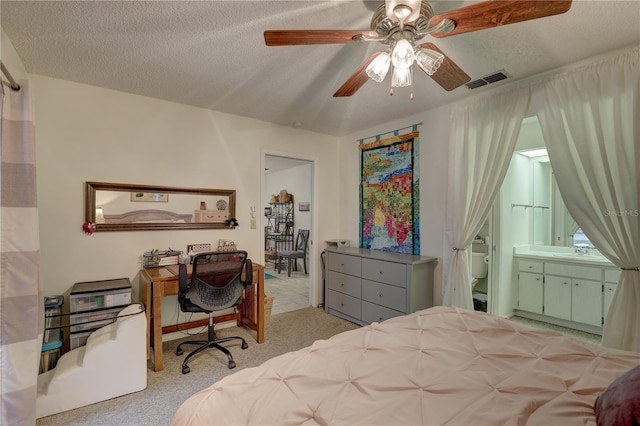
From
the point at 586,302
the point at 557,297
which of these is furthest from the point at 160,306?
the point at 586,302

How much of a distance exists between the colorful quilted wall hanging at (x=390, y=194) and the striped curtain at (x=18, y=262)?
324 centimetres

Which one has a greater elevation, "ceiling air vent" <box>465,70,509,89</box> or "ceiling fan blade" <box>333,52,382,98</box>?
"ceiling air vent" <box>465,70,509,89</box>

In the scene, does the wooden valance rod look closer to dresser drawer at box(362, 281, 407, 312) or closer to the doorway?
dresser drawer at box(362, 281, 407, 312)

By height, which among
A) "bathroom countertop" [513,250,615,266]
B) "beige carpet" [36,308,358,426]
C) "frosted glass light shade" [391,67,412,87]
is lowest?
"beige carpet" [36,308,358,426]

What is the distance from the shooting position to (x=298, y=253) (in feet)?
20.6

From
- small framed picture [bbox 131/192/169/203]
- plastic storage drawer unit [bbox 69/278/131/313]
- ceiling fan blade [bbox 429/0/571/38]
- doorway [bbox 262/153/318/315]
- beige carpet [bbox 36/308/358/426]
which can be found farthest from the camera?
doorway [bbox 262/153/318/315]

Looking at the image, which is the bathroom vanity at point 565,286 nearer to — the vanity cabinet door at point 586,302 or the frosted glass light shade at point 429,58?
the vanity cabinet door at point 586,302

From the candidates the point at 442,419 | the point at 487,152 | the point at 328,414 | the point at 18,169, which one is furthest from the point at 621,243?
the point at 18,169

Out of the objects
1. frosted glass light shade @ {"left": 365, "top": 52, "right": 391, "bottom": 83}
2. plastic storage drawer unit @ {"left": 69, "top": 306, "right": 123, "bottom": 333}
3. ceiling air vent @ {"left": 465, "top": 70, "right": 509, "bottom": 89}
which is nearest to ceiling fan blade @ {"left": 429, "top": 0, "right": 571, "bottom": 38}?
frosted glass light shade @ {"left": 365, "top": 52, "right": 391, "bottom": 83}

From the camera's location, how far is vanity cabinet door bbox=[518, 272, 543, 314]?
342 centimetres

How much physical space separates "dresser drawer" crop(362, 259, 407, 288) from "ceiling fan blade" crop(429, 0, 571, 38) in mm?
2164

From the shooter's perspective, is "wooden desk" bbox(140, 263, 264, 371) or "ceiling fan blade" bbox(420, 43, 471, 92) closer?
"ceiling fan blade" bbox(420, 43, 471, 92)

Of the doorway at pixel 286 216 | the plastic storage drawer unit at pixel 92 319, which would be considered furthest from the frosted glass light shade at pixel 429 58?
the doorway at pixel 286 216

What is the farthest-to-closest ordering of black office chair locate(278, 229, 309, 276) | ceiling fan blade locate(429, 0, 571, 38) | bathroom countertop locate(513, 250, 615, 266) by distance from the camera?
black office chair locate(278, 229, 309, 276)
bathroom countertop locate(513, 250, 615, 266)
ceiling fan blade locate(429, 0, 571, 38)
